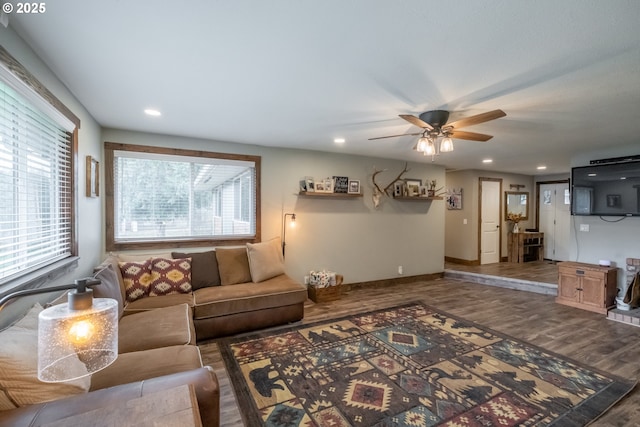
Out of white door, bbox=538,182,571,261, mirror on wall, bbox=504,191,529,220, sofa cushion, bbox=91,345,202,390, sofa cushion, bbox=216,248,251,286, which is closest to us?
sofa cushion, bbox=91,345,202,390

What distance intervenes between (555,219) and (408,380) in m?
7.50

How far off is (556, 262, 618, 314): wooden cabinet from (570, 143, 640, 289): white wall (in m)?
0.31

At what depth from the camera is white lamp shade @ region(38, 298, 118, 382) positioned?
84 centimetres

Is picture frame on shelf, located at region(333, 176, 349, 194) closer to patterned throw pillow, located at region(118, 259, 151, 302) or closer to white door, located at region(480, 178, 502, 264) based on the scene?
patterned throw pillow, located at region(118, 259, 151, 302)

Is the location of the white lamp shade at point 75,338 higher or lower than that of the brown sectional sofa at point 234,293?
higher

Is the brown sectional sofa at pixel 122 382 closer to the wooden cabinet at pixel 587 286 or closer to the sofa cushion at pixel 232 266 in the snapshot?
the sofa cushion at pixel 232 266

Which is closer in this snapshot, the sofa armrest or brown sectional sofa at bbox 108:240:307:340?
the sofa armrest

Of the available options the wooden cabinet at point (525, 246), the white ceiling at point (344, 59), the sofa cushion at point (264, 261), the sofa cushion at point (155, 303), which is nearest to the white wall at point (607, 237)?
the white ceiling at point (344, 59)

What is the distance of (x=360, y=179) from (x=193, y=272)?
123 inches

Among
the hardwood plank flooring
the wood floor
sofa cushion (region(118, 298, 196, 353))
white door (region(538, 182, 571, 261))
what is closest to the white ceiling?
sofa cushion (region(118, 298, 196, 353))

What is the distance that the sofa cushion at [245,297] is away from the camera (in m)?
3.05

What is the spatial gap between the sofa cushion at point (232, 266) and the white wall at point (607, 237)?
532cm

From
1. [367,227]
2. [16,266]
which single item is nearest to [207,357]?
[16,266]

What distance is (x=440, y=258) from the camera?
20.0ft
